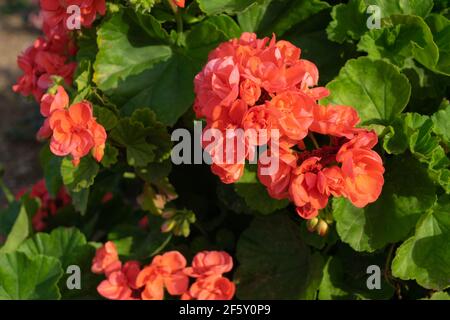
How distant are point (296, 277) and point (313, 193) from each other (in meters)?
0.63

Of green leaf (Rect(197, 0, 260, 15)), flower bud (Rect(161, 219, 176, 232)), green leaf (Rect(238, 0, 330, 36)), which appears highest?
green leaf (Rect(197, 0, 260, 15))

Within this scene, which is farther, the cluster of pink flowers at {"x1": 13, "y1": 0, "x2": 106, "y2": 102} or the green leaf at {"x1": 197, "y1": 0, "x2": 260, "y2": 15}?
the cluster of pink flowers at {"x1": 13, "y1": 0, "x2": 106, "y2": 102}

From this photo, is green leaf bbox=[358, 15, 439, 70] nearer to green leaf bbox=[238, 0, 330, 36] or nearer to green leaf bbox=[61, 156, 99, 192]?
green leaf bbox=[238, 0, 330, 36]

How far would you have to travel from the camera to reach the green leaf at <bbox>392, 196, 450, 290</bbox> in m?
1.58

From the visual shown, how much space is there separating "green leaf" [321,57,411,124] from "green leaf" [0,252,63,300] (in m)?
0.90

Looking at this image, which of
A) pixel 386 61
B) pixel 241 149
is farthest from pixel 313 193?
pixel 386 61

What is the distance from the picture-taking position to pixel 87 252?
203 centimetres

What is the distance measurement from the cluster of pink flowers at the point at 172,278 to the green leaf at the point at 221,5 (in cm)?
62

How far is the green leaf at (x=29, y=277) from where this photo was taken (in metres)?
1.90

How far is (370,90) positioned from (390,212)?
0.30 metres

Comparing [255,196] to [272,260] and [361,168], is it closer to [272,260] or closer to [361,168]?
[272,260]

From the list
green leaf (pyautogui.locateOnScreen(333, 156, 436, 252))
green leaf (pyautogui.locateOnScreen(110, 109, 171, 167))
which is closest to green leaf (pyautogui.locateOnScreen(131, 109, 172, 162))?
green leaf (pyautogui.locateOnScreen(110, 109, 171, 167))

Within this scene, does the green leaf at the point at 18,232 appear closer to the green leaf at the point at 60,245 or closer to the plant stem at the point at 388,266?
the green leaf at the point at 60,245
